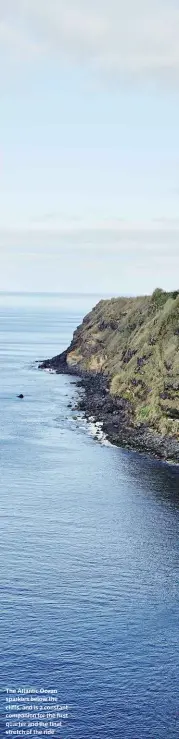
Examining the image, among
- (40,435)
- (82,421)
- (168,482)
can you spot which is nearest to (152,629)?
(168,482)

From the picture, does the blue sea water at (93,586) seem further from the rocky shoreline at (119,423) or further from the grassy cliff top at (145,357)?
the grassy cliff top at (145,357)

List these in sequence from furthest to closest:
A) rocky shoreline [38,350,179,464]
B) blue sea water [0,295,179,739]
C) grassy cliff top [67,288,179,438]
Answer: grassy cliff top [67,288,179,438] → rocky shoreline [38,350,179,464] → blue sea water [0,295,179,739]

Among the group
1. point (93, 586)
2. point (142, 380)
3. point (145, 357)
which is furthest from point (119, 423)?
point (93, 586)

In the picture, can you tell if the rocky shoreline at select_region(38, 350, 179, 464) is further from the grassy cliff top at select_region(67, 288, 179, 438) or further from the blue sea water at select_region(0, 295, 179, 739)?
the blue sea water at select_region(0, 295, 179, 739)

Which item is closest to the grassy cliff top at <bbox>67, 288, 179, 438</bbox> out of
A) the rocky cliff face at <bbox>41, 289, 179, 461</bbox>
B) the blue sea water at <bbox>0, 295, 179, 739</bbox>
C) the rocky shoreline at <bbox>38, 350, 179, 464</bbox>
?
the rocky cliff face at <bbox>41, 289, 179, 461</bbox>

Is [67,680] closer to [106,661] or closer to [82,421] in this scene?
[106,661]

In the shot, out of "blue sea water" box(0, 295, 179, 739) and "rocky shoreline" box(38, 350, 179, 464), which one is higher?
"rocky shoreline" box(38, 350, 179, 464)
